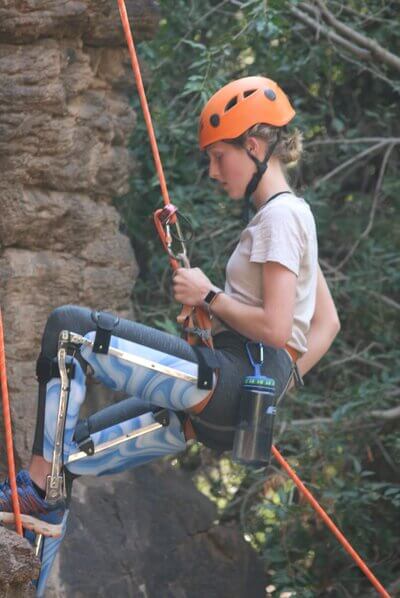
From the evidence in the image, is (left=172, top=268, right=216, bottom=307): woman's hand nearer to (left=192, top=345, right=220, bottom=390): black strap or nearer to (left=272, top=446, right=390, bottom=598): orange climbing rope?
(left=192, top=345, right=220, bottom=390): black strap

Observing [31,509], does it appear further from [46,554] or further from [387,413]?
[387,413]

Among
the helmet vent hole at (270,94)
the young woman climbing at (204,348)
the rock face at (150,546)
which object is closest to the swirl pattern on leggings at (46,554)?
the young woman climbing at (204,348)

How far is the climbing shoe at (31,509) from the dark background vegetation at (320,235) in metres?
1.96

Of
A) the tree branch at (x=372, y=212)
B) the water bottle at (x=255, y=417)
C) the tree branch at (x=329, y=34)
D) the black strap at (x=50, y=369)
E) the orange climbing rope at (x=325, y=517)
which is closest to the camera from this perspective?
the black strap at (x=50, y=369)

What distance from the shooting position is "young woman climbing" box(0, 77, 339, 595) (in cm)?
362

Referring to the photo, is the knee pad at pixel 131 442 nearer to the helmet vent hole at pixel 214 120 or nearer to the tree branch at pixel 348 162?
the helmet vent hole at pixel 214 120

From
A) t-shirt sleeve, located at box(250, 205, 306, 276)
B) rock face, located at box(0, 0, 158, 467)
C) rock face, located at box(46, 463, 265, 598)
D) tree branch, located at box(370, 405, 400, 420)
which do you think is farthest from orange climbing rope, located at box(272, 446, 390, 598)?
tree branch, located at box(370, 405, 400, 420)

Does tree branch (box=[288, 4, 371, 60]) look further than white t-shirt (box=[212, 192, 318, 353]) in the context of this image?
Yes

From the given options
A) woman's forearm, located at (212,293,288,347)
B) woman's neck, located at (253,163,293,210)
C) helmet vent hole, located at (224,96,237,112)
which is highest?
helmet vent hole, located at (224,96,237,112)

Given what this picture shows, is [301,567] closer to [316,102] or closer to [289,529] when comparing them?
[289,529]

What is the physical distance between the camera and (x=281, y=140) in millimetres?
3941

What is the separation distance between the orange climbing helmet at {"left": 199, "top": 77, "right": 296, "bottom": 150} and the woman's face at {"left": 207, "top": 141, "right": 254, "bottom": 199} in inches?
1.4

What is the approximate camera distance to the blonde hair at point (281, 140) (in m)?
3.89

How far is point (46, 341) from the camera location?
3.62 metres
